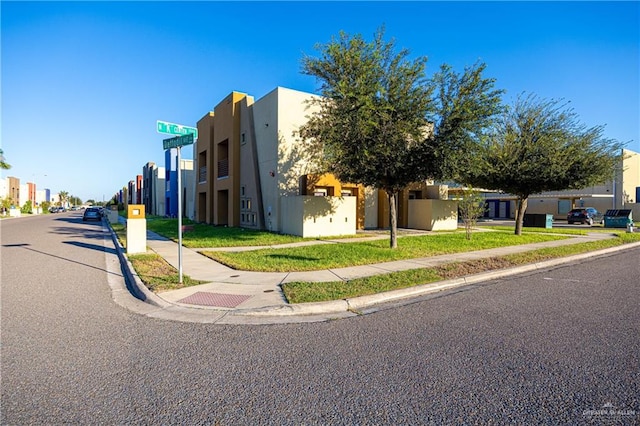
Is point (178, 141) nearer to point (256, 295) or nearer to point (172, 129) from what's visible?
point (172, 129)

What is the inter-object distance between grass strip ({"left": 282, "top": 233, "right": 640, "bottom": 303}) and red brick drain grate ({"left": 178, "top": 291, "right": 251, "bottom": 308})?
89 centimetres

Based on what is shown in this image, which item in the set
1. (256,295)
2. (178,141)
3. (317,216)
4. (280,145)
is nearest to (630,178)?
(317,216)

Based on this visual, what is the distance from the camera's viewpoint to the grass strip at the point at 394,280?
6.21 m

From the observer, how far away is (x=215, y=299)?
617 cm

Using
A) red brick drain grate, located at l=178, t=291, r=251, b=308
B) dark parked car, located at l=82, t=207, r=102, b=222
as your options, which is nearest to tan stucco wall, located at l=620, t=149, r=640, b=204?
red brick drain grate, located at l=178, t=291, r=251, b=308

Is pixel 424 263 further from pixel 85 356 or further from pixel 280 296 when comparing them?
pixel 85 356

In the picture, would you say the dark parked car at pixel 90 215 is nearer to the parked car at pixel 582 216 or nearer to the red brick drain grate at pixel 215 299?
the red brick drain grate at pixel 215 299

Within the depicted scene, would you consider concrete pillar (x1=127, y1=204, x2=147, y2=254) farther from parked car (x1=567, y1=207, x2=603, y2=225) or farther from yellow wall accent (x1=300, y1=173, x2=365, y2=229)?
parked car (x1=567, y1=207, x2=603, y2=225)

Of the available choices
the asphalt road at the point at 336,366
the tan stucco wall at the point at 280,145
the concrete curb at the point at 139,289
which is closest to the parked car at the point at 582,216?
the tan stucco wall at the point at 280,145

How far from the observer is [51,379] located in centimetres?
340

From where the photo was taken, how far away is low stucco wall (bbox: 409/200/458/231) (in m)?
20.6

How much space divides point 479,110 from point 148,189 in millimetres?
55827

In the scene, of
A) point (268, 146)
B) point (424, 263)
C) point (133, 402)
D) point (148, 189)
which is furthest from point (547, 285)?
point (148, 189)

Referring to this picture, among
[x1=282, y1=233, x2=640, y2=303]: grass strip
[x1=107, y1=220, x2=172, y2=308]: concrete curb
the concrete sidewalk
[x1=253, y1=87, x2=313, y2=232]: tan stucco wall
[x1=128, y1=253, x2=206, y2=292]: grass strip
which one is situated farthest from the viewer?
[x1=253, y1=87, x2=313, y2=232]: tan stucco wall
